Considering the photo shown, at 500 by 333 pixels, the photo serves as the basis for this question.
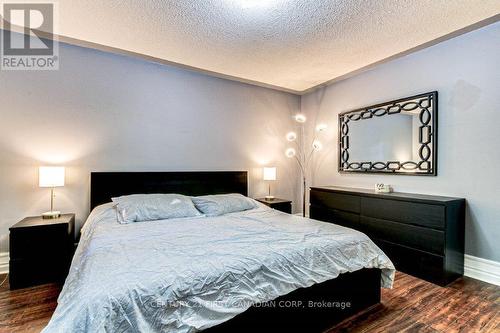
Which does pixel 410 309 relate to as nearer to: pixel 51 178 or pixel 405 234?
pixel 405 234

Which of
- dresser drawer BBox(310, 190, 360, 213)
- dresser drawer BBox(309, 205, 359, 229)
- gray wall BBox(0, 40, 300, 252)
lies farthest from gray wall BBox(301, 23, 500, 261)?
gray wall BBox(0, 40, 300, 252)

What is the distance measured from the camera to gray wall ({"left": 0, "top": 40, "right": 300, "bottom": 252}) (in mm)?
2660

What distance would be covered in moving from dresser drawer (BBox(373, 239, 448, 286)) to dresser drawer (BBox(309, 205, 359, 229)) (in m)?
0.40

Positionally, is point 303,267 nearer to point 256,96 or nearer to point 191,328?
point 191,328

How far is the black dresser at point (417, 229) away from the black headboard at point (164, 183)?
171 centimetres

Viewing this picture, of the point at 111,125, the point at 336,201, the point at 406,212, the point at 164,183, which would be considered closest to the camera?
the point at 406,212

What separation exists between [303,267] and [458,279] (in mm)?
2021

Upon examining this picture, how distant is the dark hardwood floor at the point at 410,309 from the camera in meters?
1.78

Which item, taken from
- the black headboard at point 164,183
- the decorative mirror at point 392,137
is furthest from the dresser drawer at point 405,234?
the black headboard at point 164,183

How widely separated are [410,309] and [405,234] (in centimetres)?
90

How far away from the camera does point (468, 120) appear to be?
260 centimetres

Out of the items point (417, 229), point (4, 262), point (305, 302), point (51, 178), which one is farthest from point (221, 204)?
point (4, 262)

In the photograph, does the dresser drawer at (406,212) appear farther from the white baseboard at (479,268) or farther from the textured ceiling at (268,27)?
the textured ceiling at (268,27)

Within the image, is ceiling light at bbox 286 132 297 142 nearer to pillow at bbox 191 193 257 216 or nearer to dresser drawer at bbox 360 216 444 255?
pillow at bbox 191 193 257 216
